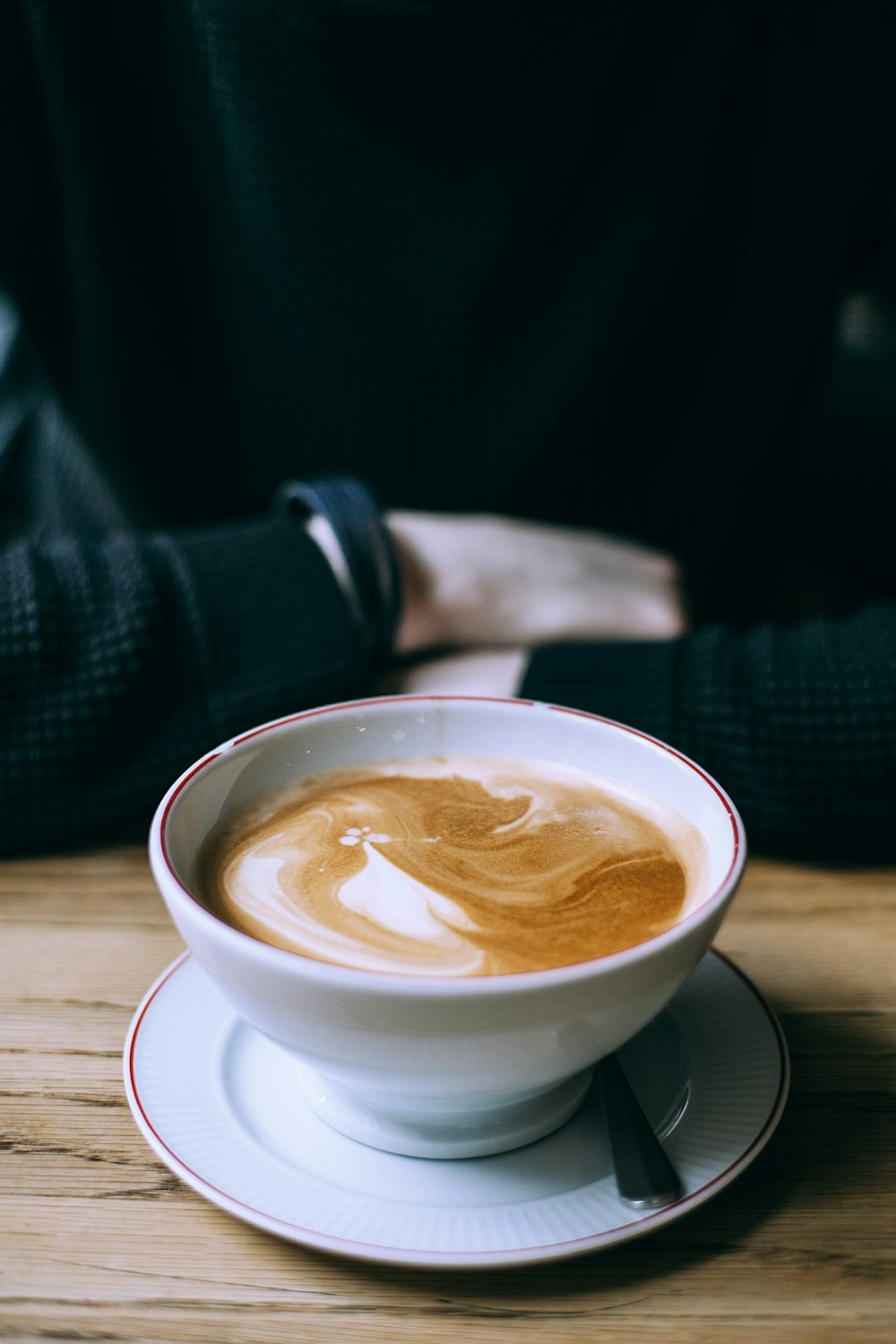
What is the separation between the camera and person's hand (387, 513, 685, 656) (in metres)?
0.87

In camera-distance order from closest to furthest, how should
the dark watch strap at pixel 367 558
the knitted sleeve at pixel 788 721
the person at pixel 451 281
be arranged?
the knitted sleeve at pixel 788 721 < the dark watch strap at pixel 367 558 < the person at pixel 451 281

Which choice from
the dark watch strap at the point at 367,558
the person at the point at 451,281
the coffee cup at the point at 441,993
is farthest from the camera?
the person at the point at 451,281

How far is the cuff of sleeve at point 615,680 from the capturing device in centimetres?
70

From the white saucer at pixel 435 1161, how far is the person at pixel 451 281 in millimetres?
379

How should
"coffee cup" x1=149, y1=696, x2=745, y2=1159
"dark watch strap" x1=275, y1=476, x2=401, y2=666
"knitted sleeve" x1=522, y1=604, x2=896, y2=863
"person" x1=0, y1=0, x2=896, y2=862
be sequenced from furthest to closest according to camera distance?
"person" x1=0, y1=0, x2=896, y2=862 < "dark watch strap" x1=275, y1=476, x2=401, y2=666 < "knitted sleeve" x1=522, y1=604, x2=896, y2=863 < "coffee cup" x1=149, y1=696, x2=745, y2=1159

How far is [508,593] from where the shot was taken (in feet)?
2.92

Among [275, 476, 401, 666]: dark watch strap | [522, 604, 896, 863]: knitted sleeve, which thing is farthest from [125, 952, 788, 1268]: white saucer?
[275, 476, 401, 666]: dark watch strap

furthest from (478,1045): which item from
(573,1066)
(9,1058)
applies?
(9,1058)

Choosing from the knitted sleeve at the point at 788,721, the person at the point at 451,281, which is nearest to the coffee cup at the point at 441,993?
the knitted sleeve at the point at 788,721

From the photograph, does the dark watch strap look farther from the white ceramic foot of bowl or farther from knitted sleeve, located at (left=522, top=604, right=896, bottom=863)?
the white ceramic foot of bowl

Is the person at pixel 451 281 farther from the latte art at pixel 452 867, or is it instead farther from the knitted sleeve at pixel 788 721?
the latte art at pixel 452 867

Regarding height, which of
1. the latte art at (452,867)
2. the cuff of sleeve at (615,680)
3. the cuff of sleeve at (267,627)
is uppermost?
the latte art at (452,867)

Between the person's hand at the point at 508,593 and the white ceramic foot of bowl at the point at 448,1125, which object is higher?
the white ceramic foot of bowl at the point at 448,1125

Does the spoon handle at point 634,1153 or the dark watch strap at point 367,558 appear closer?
the spoon handle at point 634,1153
